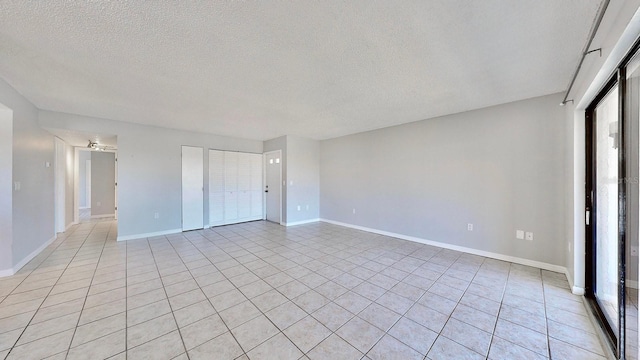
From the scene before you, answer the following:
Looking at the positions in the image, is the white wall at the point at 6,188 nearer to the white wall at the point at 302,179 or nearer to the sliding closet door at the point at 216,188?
the sliding closet door at the point at 216,188

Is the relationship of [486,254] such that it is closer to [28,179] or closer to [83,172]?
[28,179]

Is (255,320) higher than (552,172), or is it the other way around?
(552,172)

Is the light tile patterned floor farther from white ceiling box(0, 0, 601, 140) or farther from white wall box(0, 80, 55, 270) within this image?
white ceiling box(0, 0, 601, 140)

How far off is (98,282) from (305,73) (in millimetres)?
3484

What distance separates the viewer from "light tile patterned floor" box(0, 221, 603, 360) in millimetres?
1638

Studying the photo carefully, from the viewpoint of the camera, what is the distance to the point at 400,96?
310 cm

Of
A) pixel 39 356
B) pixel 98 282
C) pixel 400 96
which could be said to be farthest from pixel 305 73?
pixel 98 282

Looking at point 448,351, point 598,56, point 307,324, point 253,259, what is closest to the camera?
point 448,351

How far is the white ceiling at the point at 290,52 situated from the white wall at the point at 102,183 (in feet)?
15.7

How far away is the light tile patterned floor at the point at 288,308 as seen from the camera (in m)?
1.64

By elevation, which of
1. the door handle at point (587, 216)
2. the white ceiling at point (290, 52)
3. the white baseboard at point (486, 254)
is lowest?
the white baseboard at point (486, 254)

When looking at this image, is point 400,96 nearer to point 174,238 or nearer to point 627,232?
point 627,232

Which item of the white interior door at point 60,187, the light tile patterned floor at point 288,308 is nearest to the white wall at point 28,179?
the light tile patterned floor at point 288,308

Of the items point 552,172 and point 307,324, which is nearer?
point 307,324
